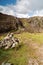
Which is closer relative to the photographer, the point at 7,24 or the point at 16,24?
the point at 7,24

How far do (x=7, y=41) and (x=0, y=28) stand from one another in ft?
121

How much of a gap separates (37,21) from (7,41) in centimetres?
6652

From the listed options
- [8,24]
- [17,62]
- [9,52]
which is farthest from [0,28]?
[17,62]

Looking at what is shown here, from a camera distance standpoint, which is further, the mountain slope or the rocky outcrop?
the mountain slope

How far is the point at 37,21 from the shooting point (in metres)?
99.6

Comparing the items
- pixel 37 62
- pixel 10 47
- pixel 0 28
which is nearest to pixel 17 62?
pixel 37 62

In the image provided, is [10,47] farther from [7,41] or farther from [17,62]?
[17,62]

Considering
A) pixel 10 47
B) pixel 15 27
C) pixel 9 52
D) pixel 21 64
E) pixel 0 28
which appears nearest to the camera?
pixel 21 64

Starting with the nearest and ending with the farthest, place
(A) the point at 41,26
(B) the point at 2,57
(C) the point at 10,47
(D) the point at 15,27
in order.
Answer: (B) the point at 2,57
(C) the point at 10,47
(D) the point at 15,27
(A) the point at 41,26

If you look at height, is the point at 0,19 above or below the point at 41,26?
above

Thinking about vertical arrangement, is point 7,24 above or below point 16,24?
above

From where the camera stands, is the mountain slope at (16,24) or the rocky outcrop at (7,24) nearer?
the rocky outcrop at (7,24)

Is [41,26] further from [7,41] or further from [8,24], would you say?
[7,41]

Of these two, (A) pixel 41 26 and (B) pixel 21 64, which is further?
(A) pixel 41 26
